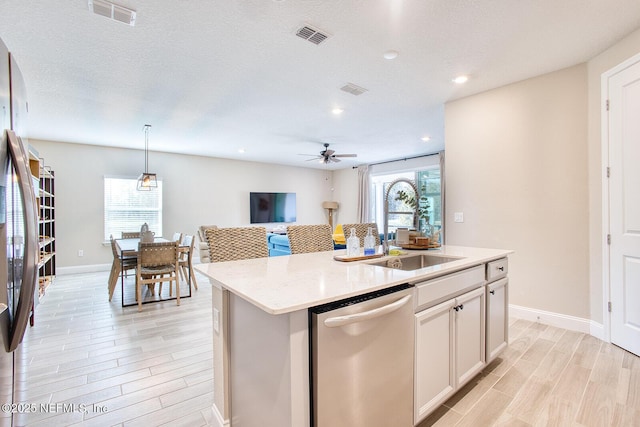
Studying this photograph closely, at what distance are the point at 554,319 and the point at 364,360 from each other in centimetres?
286

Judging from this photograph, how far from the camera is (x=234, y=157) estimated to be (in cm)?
748

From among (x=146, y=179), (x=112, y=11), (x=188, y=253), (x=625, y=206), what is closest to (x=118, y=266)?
(x=188, y=253)

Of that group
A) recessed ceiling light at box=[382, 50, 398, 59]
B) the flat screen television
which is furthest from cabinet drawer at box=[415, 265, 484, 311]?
the flat screen television

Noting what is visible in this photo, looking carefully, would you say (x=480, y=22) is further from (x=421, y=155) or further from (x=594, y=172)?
(x=421, y=155)

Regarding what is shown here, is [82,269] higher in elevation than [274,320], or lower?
lower

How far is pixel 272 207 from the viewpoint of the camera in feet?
27.3

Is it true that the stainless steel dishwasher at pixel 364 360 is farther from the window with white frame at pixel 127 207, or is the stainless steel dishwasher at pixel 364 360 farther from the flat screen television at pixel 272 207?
the flat screen television at pixel 272 207

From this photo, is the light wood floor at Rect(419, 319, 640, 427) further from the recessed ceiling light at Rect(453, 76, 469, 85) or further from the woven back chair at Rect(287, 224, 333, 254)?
the recessed ceiling light at Rect(453, 76, 469, 85)

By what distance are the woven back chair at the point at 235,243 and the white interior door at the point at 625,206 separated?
2.99 metres

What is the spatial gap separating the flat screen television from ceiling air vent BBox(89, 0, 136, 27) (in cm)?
590

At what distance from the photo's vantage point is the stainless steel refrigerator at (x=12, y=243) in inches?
34.5

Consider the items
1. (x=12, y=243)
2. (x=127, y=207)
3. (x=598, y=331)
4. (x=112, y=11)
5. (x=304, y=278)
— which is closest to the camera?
(x=12, y=243)

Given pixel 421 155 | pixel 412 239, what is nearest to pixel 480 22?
pixel 412 239

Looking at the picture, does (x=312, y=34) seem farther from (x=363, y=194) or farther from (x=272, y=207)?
(x=363, y=194)
